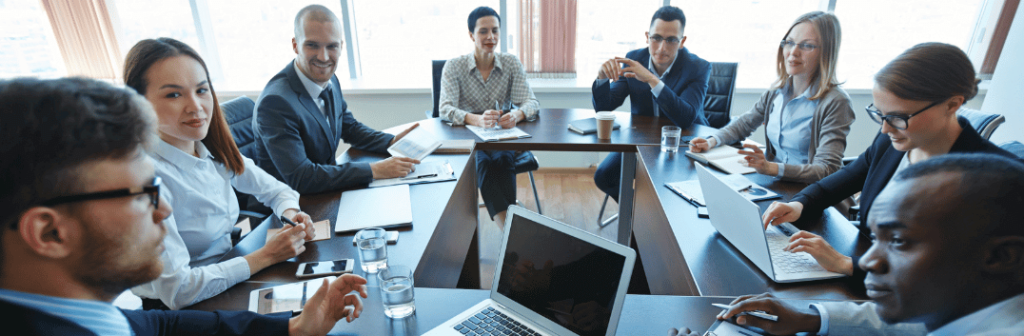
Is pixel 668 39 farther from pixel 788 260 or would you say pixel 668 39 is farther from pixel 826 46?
pixel 788 260

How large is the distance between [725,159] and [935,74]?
812 millimetres

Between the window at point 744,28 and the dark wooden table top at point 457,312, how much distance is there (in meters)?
3.10

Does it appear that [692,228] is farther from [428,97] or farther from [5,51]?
[5,51]

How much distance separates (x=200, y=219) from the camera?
1307mm

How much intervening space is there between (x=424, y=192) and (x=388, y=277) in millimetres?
731

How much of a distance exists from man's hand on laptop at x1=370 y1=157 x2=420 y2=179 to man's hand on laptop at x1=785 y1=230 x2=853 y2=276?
4.29ft

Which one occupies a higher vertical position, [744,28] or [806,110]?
[744,28]

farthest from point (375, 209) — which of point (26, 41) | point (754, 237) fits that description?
point (26, 41)

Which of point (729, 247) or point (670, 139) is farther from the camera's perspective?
point (670, 139)

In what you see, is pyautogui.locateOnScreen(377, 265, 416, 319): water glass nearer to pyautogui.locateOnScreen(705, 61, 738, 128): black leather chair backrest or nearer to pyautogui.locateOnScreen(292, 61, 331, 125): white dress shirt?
pyautogui.locateOnScreen(292, 61, 331, 125): white dress shirt

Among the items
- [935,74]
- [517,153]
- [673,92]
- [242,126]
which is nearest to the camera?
[935,74]

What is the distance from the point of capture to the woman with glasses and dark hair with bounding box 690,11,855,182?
5.78 ft

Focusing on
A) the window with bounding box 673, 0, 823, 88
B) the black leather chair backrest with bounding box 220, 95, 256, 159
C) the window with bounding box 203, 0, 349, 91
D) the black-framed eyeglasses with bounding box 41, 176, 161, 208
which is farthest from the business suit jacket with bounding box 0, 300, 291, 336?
the window with bounding box 673, 0, 823, 88

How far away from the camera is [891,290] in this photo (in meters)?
0.63
